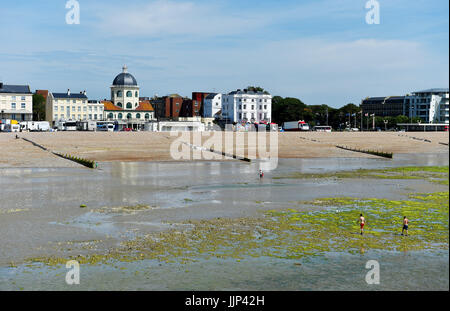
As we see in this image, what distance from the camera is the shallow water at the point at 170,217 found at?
18.2 metres

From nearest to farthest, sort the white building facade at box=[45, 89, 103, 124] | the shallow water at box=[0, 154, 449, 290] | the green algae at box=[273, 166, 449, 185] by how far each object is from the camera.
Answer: the shallow water at box=[0, 154, 449, 290] → the green algae at box=[273, 166, 449, 185] → the white building facade at box=[45, 89, 103, 124]

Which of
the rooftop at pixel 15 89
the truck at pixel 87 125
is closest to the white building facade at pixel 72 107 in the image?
the rooftop at pixel 15 89

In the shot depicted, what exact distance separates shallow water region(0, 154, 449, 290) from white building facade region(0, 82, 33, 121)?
134670 mm

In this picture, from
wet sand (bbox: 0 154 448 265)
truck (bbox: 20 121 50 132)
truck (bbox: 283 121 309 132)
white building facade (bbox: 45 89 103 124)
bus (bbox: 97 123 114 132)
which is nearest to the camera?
wet sand (bbox: 0 154 448 265)

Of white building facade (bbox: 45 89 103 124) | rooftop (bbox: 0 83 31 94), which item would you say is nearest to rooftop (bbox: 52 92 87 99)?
white building facade (bbox: 45 89 103 124)

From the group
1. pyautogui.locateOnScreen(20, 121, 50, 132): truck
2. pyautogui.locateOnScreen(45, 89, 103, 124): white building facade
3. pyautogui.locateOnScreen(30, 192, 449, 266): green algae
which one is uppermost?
pyautogui.locateOnScreen(45, 89, 103, 124): white building facade

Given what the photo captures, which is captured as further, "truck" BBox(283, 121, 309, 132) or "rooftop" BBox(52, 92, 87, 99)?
"rooftop" BBox(52, 92, 87, 99)

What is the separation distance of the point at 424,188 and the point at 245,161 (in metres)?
29.3

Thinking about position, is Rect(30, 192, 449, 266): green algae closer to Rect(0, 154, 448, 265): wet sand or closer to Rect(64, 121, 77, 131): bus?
Rect(0, 154, 448, 265): wet sand

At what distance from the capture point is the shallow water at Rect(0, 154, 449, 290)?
59.8ft

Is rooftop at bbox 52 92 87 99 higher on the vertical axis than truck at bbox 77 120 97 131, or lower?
higher

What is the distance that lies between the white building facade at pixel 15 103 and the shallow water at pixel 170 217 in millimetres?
134670
